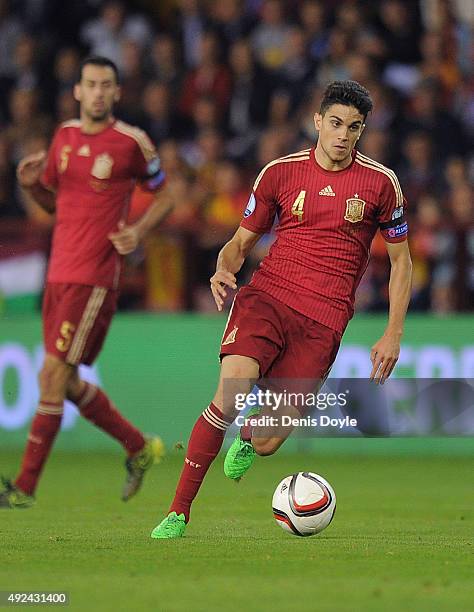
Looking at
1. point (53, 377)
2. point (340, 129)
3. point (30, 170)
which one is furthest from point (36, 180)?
point (340, 129)

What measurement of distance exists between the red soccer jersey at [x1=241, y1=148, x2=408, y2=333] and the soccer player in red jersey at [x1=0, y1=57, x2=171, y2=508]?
201cm

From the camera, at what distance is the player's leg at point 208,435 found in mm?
7152

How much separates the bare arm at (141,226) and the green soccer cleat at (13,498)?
1.66 metres

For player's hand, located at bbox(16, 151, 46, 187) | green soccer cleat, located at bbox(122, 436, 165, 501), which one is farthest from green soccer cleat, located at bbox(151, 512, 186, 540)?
player's hand, located at bbox(16, 151, 46, 187)

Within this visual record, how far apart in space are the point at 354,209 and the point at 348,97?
1.93 ft

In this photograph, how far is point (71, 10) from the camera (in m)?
17.2

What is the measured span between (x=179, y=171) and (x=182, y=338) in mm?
1973

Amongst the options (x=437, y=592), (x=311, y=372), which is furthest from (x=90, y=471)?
(x=437, y=592)

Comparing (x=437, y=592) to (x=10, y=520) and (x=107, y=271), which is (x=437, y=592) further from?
(x=107, y=271)

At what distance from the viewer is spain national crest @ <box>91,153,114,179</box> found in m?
9.45

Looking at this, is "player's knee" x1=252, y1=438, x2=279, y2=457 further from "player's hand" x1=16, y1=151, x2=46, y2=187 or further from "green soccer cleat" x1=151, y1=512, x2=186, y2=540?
"player's hand" x1=16, y1=151, x2=46, y2=187

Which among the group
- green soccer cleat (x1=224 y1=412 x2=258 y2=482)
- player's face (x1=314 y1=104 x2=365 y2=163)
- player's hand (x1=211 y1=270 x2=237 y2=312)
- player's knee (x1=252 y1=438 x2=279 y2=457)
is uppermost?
player's face (x1=314 y1=104 x2=365 y2=163)

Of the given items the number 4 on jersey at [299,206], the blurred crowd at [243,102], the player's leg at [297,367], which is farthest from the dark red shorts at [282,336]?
the blurred crowd at [243,102]

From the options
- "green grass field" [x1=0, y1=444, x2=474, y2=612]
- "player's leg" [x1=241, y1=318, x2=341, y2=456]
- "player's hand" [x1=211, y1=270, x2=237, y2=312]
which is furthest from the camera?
"player's leg" [x1=241, y1=318, x2=341, y2=456]
